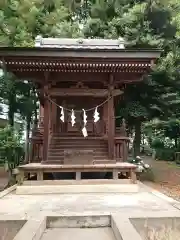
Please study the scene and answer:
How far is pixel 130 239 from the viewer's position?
4.34m

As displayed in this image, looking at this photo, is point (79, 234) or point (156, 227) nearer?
point (156, 227)

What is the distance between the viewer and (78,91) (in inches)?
490

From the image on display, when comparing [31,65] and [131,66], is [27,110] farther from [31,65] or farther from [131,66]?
[131,66]

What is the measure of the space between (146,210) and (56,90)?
6.98 meters

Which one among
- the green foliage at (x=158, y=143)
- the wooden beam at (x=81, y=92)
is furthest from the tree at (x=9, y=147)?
the green foliage at (x=158, y=143)

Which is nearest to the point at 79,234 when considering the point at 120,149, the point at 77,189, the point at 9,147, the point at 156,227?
the point at 156,227

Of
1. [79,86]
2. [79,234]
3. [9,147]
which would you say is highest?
[79,86]

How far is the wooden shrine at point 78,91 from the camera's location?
35.9 ft

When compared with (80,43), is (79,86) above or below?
below

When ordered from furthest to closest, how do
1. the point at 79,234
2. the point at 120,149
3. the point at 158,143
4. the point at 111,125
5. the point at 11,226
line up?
the point at 158,143
the point at 120,149
the point at 111,125
the point at 79,234
the point at 11,226

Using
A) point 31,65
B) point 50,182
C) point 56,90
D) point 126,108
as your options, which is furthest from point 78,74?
point 50,182

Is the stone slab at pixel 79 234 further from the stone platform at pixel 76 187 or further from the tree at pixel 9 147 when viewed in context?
the tree at pixel 9 147

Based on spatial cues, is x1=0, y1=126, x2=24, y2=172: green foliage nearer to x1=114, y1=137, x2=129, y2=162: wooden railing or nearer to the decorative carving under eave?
the decorative carving under eave

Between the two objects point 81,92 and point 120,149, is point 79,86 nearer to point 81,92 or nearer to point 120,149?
point 81,92
